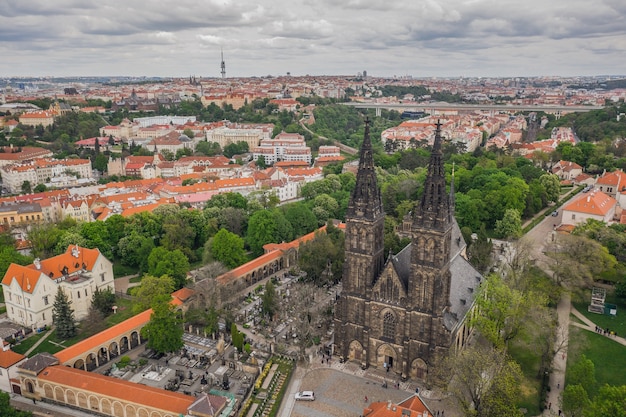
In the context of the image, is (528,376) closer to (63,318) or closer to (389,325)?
(389,325)

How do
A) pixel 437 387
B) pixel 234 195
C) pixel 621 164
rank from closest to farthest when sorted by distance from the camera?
pixel 437 387 → pixel 234 195 → pixel 621 164

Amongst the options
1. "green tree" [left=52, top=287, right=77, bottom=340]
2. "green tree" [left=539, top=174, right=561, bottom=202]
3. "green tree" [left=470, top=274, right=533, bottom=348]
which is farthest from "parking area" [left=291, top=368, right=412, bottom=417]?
"green tree" [left=539, top=174, right=561, bottom=202]

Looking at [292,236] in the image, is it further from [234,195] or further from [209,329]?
[209,329]

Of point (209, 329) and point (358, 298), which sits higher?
point (358, 298)

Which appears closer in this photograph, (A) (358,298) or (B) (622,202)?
(A) (358,298)

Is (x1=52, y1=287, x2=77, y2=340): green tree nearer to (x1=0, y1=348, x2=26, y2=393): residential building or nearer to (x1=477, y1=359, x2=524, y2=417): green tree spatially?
(x1=0, y1=348, x2=26, y2=393): residential building

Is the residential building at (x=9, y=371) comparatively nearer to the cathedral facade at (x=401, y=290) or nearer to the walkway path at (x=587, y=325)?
the cathedral facade at (x=401, y=290)

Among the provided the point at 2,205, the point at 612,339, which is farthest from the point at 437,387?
the point at 2,205
